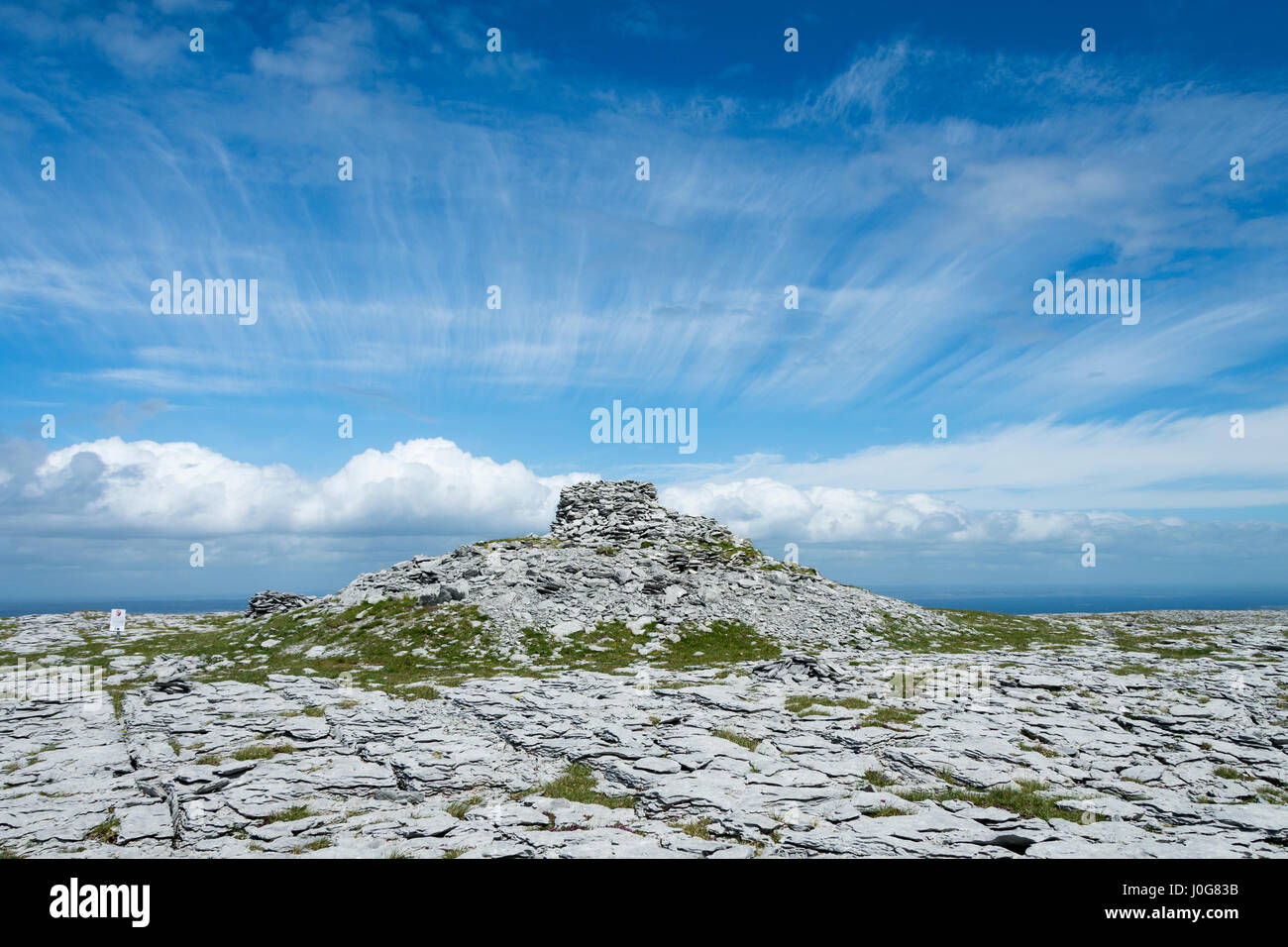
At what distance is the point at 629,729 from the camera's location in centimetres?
2223

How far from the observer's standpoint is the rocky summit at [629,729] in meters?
14.0

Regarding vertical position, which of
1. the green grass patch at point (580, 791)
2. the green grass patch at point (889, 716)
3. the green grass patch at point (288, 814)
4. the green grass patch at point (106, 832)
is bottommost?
the green grass patch at point (889, 716)

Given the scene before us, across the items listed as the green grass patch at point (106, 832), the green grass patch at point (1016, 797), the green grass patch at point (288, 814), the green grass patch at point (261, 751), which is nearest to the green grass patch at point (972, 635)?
the green grass patch at point (1016, 797)

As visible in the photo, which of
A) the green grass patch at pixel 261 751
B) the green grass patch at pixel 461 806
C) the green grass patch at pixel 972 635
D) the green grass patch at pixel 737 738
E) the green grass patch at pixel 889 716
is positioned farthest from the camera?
the green grass patch at pixel 972 635

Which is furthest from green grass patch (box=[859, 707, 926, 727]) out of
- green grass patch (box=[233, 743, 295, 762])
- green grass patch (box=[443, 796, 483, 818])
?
green grass patch (box=[233, 743, 295, 762])

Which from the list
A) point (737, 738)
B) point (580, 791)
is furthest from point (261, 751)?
point (737, 738)

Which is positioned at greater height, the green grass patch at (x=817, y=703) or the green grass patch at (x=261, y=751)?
the green grass patch at (x=261, y=751)

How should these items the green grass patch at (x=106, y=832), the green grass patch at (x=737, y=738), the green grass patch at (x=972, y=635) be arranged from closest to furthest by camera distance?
the green grass patch at (x=106, y=832) → the green grass patch at (x=737, y=738) → the green grass patch at (x=972, y=635)

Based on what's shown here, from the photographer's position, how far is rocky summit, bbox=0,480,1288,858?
45.8ft

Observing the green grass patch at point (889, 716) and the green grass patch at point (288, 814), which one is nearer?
the green grass patch at point (288, 814)

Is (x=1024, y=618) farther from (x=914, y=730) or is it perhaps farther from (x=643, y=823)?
(x=643, y=823)

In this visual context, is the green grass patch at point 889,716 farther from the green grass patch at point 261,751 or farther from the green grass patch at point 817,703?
the green grass patch at point 261,751

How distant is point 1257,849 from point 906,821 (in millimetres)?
6423
